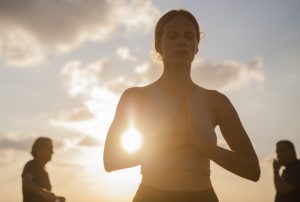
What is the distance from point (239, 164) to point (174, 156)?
1.19 ft

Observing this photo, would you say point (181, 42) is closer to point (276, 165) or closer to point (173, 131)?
point (173, 131)

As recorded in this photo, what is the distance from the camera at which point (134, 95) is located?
2545 mm

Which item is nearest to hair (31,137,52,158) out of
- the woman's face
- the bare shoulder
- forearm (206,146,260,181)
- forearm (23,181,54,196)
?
forearm (23,181,54,196)

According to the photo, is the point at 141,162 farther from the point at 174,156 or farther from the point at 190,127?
the point at 190,127

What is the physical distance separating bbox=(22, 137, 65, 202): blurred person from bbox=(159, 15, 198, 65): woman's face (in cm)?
525

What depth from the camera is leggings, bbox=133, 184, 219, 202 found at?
2.26 meters

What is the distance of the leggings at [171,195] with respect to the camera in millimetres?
2262

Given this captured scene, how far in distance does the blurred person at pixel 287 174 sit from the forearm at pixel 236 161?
5804 mm

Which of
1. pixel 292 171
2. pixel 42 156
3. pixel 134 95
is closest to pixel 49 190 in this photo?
pixel 42 156

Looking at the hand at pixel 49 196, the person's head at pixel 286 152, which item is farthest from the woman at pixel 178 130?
the person's head at pixel 286 152

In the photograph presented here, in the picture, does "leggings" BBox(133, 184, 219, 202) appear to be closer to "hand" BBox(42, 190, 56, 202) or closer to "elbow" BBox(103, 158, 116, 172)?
"elbow" BBox(103, 158, 116, 172)

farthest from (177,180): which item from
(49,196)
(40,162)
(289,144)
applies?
(289,144)

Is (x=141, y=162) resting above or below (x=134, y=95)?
below

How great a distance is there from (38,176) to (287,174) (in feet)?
14.5
